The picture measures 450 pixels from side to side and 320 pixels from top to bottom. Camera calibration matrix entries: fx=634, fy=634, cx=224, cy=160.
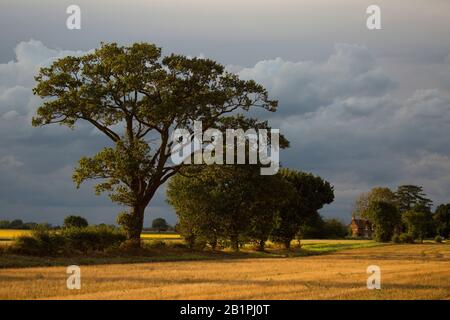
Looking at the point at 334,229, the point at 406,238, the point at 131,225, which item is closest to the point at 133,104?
the point at 131,225

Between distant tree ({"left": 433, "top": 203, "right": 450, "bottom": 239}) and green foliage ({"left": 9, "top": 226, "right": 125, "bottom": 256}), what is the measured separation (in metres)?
112

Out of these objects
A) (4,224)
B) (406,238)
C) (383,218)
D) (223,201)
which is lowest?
(406,238)

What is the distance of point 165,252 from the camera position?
48000 mm

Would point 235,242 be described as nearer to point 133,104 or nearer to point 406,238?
point 133,104

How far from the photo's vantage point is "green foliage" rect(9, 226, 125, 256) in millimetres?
37781

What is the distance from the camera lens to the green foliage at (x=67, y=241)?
37.8 m

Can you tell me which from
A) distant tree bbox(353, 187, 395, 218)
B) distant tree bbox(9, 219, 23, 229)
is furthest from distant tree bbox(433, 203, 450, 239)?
distant tree bbox(9, 219, 23, 229)

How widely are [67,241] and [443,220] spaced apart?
122 metres

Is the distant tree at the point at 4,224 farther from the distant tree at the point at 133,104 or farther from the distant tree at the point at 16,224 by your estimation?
the distant tree at the point at 133,104

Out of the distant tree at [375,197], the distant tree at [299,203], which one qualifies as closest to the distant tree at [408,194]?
the distant tree at [375,197]

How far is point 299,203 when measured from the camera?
75500 millimetres

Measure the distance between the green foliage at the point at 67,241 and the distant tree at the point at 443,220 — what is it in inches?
4393
